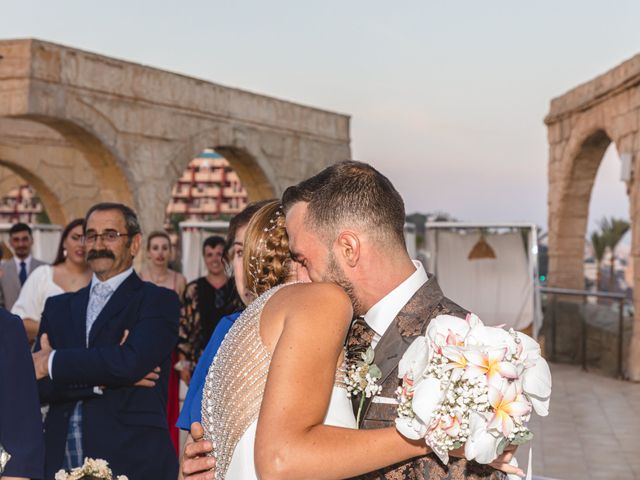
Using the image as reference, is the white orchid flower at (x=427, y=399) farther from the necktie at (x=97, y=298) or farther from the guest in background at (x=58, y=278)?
the guest in background at (x=58, y=278)

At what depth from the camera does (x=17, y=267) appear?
807 centimetres

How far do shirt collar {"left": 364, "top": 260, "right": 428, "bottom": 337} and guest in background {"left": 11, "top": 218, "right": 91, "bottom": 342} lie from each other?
3575 millimetres

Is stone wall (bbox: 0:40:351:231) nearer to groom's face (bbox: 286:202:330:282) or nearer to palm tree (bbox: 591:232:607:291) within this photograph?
groom's face (bbox: 286:202:330:282)

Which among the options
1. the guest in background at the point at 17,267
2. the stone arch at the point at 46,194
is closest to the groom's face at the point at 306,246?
the guest in background at the point at 17,267

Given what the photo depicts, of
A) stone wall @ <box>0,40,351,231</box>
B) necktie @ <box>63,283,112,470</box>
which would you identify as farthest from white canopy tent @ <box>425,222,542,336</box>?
necktie @ <box>63,283,112,470</box>

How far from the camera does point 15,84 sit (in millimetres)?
10664

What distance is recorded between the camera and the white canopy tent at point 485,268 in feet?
40.2

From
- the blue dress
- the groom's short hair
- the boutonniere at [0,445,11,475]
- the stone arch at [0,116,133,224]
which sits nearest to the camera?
the groom's short hair

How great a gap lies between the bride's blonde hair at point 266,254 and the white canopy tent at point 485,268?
33.8ft

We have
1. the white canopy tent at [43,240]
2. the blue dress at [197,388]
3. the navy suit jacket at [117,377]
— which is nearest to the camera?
the blue dress at [197,388]

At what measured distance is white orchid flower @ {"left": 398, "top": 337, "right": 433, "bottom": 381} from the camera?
1.54 meters

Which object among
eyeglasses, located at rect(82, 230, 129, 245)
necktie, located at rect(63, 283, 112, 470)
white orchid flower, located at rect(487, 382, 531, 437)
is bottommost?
necktie, located at rect(63, 283, 112, 470)

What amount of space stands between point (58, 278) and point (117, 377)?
7.69 feet

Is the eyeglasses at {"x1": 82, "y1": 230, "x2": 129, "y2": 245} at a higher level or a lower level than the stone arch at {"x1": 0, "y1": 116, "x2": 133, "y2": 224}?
lower
